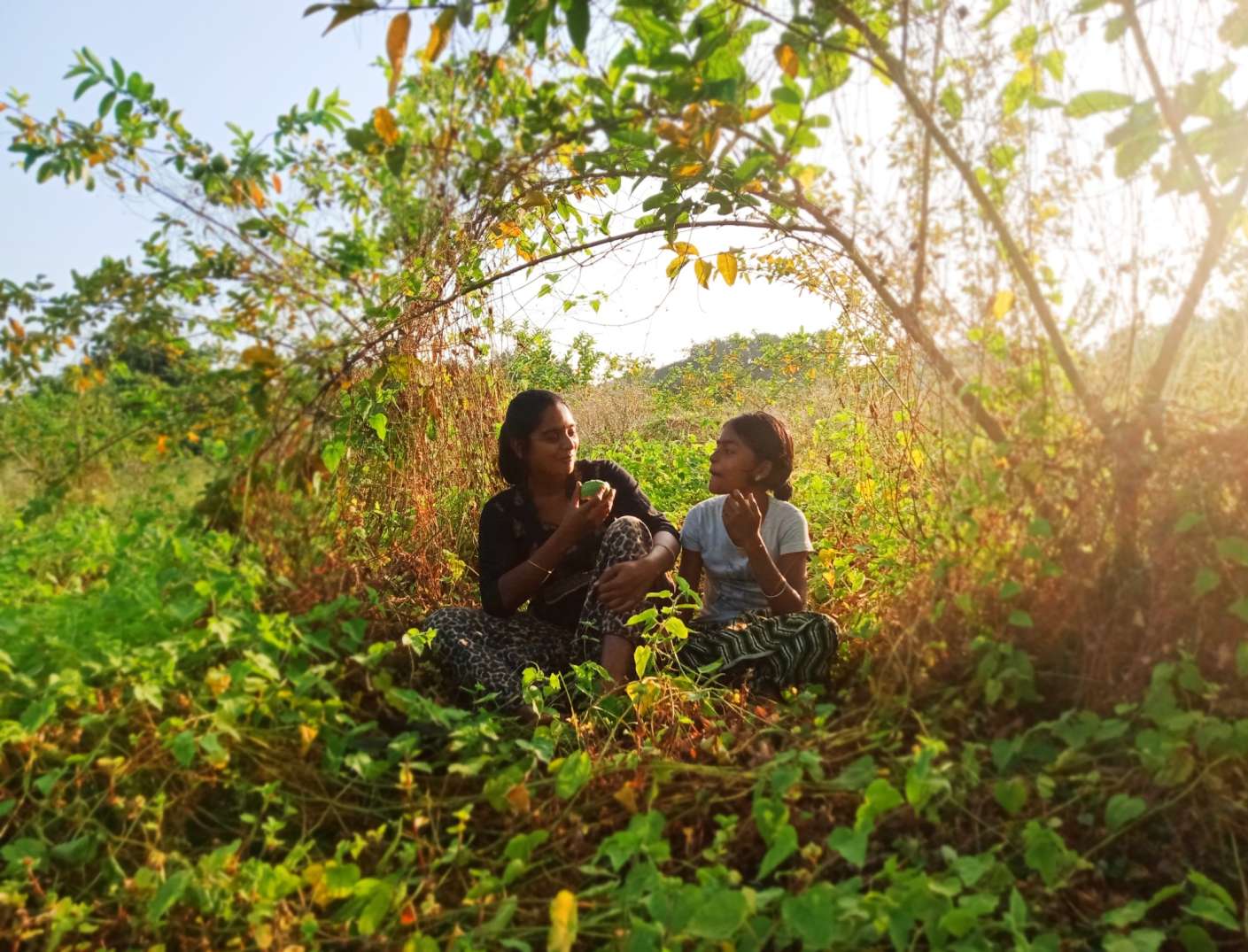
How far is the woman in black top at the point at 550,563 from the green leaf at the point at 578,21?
57.9 inches

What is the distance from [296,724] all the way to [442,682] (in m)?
0.83

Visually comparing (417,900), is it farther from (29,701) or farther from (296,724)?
(29,701)

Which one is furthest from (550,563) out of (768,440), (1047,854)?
(1047,854)

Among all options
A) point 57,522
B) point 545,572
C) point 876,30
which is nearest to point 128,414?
point 57,522

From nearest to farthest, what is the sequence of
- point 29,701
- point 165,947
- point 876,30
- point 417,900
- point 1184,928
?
1. point 1184,928
2. point 165,947
3. point 417,900
4. point 29,701
5. point 876,30

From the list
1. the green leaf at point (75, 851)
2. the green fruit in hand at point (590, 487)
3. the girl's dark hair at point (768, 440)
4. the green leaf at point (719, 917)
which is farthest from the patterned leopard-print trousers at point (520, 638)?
the green leaf at point (719, 917)

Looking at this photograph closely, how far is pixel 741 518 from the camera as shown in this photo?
2914 mm

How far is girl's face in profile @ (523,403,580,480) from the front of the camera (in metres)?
3.16

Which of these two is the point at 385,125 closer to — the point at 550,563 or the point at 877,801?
the point at 550,563

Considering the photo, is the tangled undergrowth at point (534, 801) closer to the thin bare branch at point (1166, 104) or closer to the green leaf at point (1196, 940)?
the green leaf at point (1196, 940)

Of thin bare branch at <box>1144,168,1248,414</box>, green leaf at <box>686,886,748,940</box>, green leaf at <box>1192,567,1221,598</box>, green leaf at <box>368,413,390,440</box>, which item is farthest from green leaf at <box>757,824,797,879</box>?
green leaf at <box>368,413,390,440</box>

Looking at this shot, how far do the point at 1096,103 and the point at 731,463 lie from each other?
4.93 ft

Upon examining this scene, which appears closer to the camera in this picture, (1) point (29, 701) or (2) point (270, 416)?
(1) point (29, 701)

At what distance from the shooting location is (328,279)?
2.57 meters
